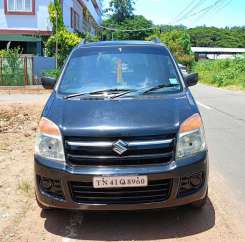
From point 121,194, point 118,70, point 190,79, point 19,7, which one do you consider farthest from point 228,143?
point 19,7

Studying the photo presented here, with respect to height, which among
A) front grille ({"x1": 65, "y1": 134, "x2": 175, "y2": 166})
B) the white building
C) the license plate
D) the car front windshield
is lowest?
the license plate

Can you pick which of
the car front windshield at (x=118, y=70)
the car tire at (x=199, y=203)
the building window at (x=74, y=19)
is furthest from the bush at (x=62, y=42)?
the car tire at (x=199, y=203)

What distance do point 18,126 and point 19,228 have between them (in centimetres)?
800

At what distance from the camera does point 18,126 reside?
1311cm

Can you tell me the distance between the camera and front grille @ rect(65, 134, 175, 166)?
4.81 m

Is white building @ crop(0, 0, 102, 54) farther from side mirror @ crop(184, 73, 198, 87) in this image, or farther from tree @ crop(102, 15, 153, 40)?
tree @ crop(102, 15, 153, 40)

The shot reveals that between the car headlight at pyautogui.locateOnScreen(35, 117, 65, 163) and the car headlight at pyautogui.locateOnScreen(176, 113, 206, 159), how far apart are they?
1.12m

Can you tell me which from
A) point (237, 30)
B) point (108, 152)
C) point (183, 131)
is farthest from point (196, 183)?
point (237, 30)

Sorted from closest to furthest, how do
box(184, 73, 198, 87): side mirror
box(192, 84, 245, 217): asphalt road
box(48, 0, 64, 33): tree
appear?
box(184, 73, 198, 87): side mirror
box(192, 84, 245, 217): asphalt road
box(48, 0, 64, 33): tree

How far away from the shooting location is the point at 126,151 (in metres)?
4.81

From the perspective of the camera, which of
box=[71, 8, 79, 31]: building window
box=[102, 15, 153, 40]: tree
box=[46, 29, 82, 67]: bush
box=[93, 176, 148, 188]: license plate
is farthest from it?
box=[102, 15, 153, 40]: tree

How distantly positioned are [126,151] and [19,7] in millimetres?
31101

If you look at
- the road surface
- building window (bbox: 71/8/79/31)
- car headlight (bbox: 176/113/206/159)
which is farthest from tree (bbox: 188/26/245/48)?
car headlight (bbox: 176/113/206/159)

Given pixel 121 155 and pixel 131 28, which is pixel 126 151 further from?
pixel 131 28
